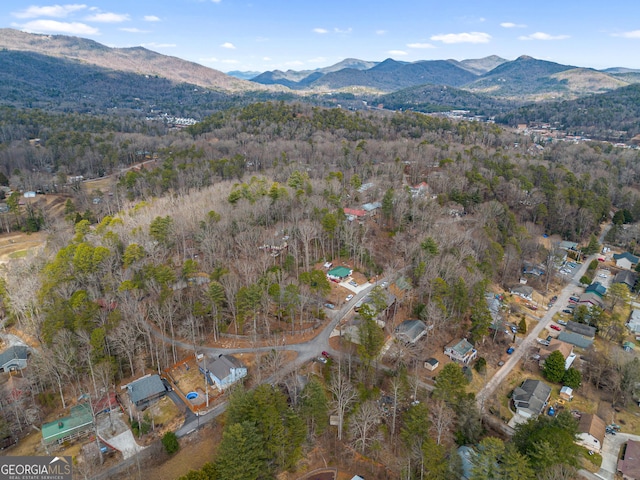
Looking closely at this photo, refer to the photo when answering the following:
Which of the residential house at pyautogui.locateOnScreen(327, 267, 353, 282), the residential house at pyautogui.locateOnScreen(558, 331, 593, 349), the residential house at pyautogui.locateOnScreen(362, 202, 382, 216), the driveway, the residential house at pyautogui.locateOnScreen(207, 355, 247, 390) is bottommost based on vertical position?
the driveway

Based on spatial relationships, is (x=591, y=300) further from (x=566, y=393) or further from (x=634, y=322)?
(x=566, y=393)

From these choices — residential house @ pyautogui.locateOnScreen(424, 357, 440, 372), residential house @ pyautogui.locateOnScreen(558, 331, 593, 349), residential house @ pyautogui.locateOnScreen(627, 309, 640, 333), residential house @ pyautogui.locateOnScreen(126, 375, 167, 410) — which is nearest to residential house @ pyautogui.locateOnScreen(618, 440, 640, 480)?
residential house @ pyautogui.locateOnScreen(558, 331, 593, 349)

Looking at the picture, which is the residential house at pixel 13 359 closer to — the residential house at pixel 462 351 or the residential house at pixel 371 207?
the residential house at pixel 462 351

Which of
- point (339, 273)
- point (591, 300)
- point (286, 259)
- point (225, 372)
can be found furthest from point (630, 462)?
point (286, 259)

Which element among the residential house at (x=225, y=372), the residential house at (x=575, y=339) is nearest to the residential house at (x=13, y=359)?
the residential house at (x=225, y=372)

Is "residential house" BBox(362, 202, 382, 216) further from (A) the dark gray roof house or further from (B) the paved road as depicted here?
(A) the dark gray roof house

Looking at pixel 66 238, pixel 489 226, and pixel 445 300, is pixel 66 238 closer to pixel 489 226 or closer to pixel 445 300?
pixel 445 300
